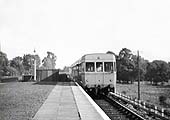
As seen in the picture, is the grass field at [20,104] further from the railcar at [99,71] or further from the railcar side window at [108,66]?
the railcar side window at [108,66]

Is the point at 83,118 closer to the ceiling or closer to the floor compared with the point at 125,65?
closer to the floor

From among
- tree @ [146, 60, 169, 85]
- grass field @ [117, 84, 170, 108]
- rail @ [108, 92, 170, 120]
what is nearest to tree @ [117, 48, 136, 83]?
tree @ [146, 60, 169, 85]

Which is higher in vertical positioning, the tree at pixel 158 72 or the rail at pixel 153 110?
the tree at pixel 158 72

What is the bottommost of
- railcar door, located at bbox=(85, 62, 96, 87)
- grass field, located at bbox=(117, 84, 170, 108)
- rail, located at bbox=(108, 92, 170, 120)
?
grass field, located at bbox=(117, 84, 170, 108)

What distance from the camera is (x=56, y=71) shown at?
167ft

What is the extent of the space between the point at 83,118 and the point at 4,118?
9.19ft

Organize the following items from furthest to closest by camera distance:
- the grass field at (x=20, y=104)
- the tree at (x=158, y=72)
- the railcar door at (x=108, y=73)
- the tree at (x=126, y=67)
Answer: the tree at (x=158, y=72) → the tree at (x=126, y=67) → the railcar door at (x=108, y=73) → the grass field at (x=20, y=104)

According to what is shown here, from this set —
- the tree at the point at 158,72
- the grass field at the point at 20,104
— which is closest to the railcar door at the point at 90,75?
the grass field at the point at 20,104

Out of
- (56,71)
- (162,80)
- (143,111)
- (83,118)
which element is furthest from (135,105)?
(162,80)

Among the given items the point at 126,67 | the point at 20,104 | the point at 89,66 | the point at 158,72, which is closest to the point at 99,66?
the point at 89,66

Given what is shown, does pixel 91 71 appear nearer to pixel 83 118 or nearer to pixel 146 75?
pixel 83 118

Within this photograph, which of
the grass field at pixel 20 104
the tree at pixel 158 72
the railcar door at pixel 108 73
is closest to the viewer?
the grass field at pixel 20 104

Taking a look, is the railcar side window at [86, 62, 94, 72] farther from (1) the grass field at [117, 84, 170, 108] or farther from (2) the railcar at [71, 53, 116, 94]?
(1) the grass field at [117, 84, 170, 108]

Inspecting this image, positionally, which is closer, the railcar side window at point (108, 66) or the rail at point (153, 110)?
the rail at point (153, 110)
